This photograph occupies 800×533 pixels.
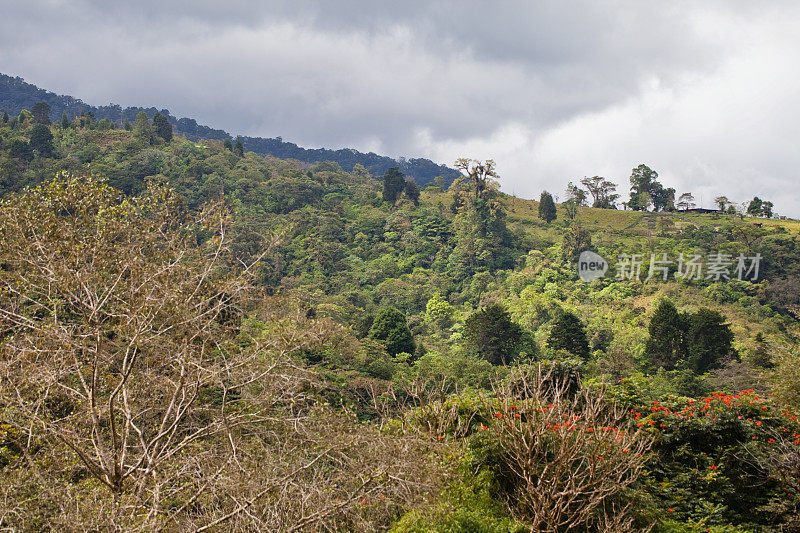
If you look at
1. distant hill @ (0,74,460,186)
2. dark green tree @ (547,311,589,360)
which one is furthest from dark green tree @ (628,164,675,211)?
distant hill @ (0,74,460,186)

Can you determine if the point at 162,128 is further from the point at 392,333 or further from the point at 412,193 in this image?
the point at 392,333

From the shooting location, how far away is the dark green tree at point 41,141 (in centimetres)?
4141

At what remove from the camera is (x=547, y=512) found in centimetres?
578

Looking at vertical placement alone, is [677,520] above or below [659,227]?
below

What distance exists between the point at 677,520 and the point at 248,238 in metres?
32.0

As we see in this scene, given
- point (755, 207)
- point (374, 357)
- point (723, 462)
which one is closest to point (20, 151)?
point (374, 357)

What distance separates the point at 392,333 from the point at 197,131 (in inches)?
3673

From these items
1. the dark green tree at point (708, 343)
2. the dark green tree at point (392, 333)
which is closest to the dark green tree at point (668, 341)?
the dark green tree at point (708, 343)

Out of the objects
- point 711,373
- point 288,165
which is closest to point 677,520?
point 711,373

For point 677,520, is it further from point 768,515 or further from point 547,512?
point 547,512

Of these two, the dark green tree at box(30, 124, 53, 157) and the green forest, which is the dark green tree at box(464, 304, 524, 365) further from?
the dark green tree at box(30, 124, 53, 157)

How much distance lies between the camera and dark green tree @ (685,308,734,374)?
2336 cm

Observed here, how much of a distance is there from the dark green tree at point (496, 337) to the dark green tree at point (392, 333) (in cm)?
324

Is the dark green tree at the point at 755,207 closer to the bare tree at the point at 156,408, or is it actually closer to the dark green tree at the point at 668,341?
the dark green tree at the point at 668,341
